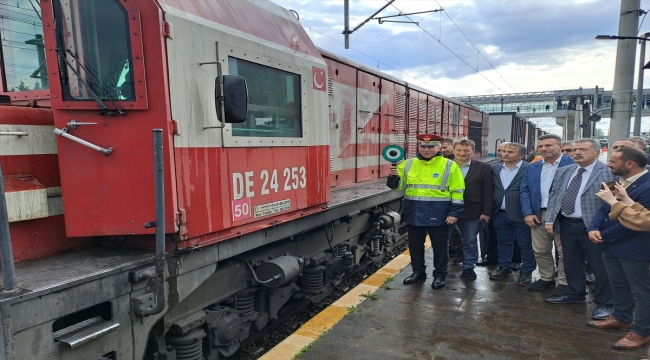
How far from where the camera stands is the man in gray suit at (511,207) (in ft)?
17.0

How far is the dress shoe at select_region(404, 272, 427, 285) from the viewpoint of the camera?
17.1ft

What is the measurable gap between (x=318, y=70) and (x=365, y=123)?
2883 mm

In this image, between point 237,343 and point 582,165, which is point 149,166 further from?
point 582,165

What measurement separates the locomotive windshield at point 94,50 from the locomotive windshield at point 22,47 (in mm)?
617

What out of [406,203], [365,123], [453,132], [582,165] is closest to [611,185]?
[582,165]

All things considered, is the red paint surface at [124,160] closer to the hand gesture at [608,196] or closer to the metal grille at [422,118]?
the hand gesture at [608,196]

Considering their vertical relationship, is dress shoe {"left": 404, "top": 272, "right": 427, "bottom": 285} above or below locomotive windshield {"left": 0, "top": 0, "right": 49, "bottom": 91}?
below

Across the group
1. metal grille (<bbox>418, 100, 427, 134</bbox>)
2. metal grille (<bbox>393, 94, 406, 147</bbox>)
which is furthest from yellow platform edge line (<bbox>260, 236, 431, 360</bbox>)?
metal grille (<bbox>418, 100, 427, 134</bbox>)

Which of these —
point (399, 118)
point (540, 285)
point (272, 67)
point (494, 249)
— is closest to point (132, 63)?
point (272, 67)

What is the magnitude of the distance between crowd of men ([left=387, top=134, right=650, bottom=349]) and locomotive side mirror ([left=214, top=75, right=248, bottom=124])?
249cm

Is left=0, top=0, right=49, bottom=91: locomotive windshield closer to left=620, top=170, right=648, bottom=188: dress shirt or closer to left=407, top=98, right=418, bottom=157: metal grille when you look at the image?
left=620, top=170, right=648, bottom=188: dress shirt

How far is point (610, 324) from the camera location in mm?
3918

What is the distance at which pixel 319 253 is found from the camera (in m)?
4.98

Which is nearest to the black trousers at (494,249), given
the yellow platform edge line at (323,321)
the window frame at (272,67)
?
the yellow platform edge line at (323,321)
